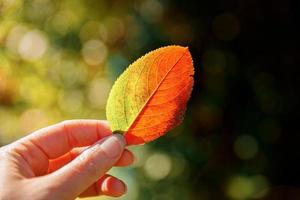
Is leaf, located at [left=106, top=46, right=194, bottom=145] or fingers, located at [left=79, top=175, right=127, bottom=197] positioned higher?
leaf, located at [left=106, top=46, right=194, bottom=145]

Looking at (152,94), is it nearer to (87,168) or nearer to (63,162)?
(87,168)

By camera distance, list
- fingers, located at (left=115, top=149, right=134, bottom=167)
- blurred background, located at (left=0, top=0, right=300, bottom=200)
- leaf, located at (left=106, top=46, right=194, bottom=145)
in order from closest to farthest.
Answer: leaf, located at (left=106, top=46, right=194, bottom=145), fingers, located at (left=115, top=149, right=134, bottom=167), blurred background, located at (left=0, top=0, right=300, bottom=200)

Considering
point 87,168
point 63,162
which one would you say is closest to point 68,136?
point 63,162

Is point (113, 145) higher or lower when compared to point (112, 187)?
higher

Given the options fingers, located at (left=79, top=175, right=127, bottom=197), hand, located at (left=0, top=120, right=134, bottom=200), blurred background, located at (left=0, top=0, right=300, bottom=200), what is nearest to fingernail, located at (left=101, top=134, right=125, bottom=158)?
hand, located at (left=0, top=120, right=134, bottom=200)

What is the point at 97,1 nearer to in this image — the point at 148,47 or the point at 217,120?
the point at 148,47

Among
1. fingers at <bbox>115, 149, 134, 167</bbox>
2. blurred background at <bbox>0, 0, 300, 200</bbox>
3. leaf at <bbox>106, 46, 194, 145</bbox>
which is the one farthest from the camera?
blurred background at <bbox>0, 0, 300, 200</bbox>

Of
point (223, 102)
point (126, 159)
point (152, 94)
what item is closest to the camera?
point (152, 94)

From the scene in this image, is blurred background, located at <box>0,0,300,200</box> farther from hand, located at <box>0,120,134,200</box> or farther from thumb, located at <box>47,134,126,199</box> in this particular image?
thumb, located at <box>47,134,126,199</box>

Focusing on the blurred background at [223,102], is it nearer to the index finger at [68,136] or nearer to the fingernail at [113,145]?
the index finger at [68,136]
